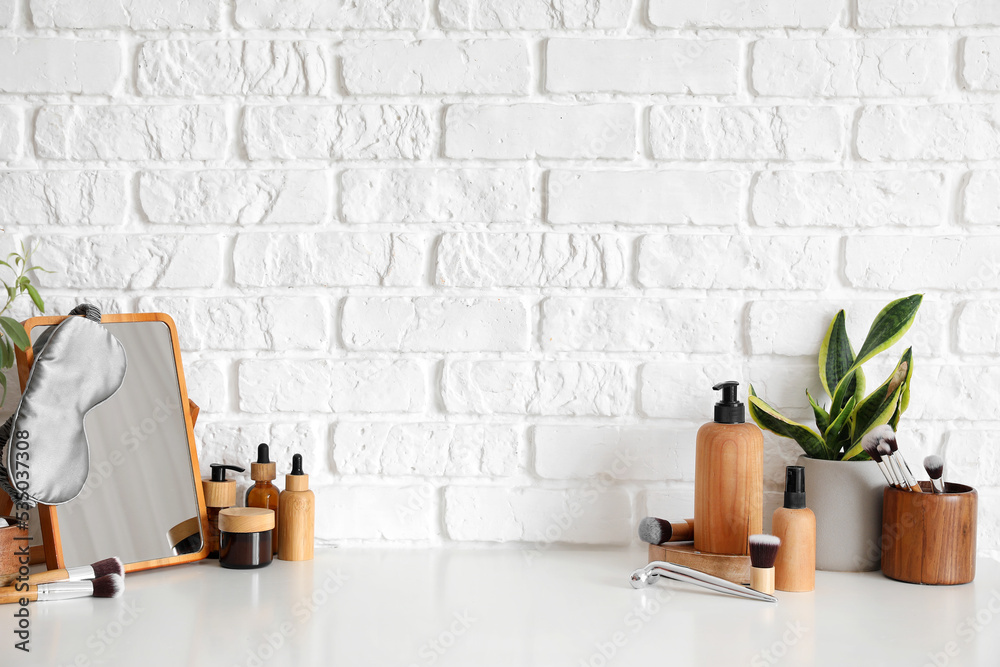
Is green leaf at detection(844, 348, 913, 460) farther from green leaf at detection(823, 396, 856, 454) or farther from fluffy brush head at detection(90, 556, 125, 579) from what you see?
fluffy brush head at detection(90, 556, 125, 579)

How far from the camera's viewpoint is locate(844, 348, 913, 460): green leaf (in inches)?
36.3

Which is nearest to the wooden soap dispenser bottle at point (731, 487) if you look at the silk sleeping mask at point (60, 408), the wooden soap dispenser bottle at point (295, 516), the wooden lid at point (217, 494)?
the wooden soap dispenser bottle at point (295, 516)

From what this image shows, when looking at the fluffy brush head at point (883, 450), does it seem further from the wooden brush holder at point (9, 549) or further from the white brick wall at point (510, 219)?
the wooden brush holder at point (9, 549)

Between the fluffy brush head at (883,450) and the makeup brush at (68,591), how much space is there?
880 mm

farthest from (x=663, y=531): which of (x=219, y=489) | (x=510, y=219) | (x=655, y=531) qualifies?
(x=219, y=489)

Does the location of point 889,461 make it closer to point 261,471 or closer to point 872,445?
point 872,445

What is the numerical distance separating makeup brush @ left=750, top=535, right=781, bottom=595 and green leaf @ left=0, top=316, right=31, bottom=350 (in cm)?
87

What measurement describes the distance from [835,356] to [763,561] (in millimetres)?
314

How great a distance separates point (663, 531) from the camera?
36.3 inches

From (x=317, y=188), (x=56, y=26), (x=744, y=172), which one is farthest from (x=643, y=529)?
(x=56, y=26)

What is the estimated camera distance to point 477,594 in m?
0.85

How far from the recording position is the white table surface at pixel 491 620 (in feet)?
2.25

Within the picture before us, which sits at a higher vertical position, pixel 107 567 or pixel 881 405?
pixel 881 405

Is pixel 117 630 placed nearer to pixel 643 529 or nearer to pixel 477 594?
pixel 477 594
